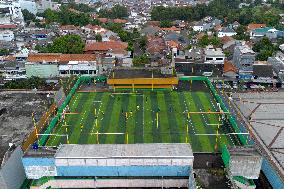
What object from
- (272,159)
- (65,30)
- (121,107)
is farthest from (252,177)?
(65,30)

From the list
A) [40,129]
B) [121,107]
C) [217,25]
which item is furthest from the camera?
[217,25]

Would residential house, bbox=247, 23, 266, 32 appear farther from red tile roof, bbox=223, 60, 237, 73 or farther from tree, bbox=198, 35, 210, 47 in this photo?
red tile roof, bbox=223, 60, 237, 73

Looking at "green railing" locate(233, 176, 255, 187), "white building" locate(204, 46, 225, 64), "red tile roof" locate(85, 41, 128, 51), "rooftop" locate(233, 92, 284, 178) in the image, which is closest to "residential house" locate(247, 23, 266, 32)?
"white building" locate(204, 46, 225, 64)

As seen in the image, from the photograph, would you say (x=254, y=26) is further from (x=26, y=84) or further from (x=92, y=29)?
(x=26, y=84)

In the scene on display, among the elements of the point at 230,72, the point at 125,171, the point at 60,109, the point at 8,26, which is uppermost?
the point at 8,26

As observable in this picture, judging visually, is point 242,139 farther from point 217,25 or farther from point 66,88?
point 217,25

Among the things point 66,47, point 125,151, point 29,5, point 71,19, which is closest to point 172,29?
point 71,19
